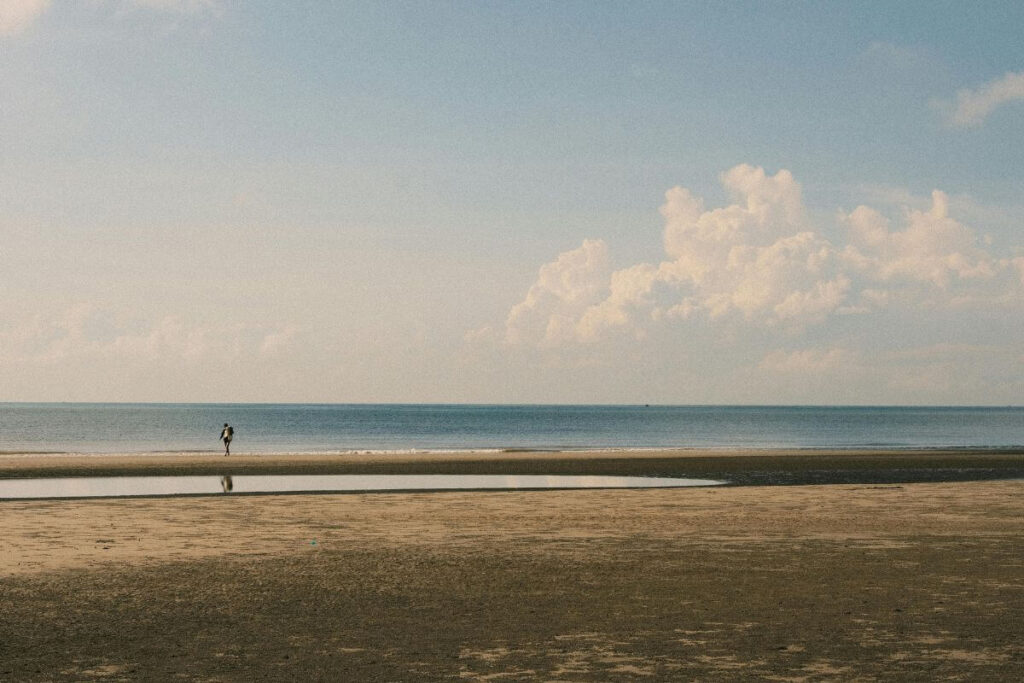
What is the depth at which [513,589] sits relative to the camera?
665 inches

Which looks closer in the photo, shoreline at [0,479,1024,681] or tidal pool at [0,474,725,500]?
shoreline at [0,479,1024,681]

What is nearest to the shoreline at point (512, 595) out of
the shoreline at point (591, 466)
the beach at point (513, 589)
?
the beach at point (513, 589)

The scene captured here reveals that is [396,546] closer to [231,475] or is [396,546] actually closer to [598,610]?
[598,610]

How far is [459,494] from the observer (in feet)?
120

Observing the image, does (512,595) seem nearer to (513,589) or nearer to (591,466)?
(513,589)

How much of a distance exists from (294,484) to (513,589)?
1080 inches

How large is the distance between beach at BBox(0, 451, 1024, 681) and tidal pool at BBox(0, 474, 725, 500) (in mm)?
5055

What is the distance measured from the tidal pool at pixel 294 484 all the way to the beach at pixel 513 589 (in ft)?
16.6

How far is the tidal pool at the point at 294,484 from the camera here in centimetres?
3831

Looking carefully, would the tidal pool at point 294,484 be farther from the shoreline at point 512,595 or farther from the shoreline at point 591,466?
the shoreline at point 512,595

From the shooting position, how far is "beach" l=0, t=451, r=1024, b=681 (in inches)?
468

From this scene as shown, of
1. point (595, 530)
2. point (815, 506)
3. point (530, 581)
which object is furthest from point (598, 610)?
point (815, 506)

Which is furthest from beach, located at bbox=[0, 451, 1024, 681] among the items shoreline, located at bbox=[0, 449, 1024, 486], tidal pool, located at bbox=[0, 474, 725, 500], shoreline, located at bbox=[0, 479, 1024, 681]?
shoreline, located at bbox=[0, 449, 1024, 486]

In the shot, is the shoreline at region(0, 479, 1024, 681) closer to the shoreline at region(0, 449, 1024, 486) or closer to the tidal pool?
the tidal pool
